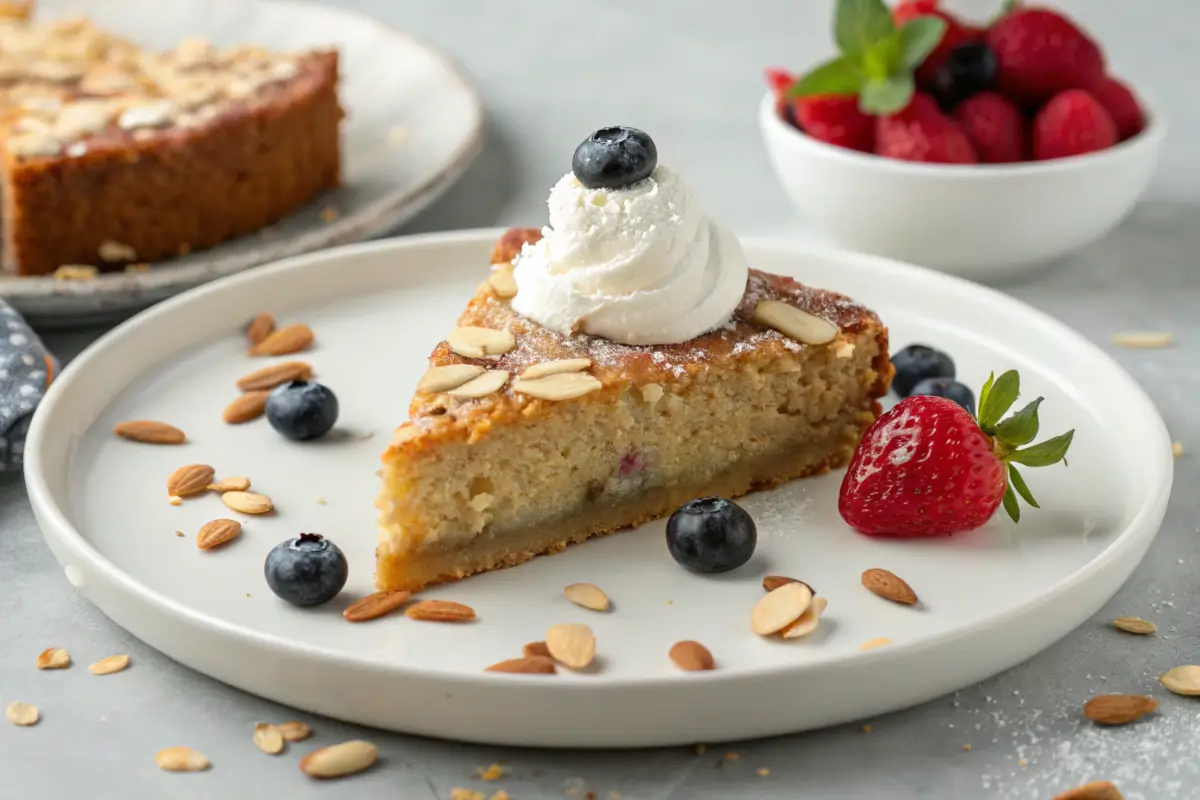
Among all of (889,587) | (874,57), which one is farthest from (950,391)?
(874,57)

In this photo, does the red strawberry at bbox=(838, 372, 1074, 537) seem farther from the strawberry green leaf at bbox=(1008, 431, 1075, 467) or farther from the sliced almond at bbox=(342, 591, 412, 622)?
the sliced almond at bbox=(342, 591, 412, 622)

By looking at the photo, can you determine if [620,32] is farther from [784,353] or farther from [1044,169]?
[784,353]

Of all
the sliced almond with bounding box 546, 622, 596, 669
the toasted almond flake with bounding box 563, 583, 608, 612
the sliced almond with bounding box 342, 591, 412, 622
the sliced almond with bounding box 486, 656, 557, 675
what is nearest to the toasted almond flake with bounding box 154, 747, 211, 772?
the sliced almond with bounding box 342, 591, 412, 622

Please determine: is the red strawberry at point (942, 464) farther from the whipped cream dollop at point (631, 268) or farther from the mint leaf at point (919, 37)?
the mint leaf at point (919, 37)

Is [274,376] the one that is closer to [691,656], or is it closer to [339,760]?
[339,760]

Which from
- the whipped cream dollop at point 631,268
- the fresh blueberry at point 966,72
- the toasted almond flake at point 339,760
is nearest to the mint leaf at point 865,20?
the fresh blueberry at point 966,72

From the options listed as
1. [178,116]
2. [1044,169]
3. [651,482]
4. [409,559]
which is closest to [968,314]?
[1044,169]
